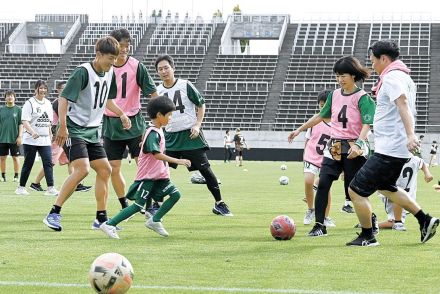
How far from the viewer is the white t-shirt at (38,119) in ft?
57.3

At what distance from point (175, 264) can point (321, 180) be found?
10.1ft

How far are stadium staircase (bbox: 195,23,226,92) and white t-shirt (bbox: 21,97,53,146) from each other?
4183cm

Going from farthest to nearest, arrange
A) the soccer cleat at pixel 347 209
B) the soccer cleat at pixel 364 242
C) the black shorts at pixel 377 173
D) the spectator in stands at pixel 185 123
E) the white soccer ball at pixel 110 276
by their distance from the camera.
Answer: the soccer cleat at pixel 347 209
the spectator in stands at pixel 185 123
the soccer cleat at pixel 364 242
the black shorts at pixel 377 173
the white soccer ball at pixel 110 276

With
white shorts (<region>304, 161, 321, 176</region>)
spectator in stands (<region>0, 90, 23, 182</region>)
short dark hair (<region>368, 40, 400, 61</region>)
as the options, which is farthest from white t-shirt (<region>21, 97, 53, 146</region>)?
short dark hair (<region>368, 40, 400, 61</region>)

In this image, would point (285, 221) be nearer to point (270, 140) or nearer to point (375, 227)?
point (375, 227)

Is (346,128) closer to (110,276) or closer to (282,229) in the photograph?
(282,229)

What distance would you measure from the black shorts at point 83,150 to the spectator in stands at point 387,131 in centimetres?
299

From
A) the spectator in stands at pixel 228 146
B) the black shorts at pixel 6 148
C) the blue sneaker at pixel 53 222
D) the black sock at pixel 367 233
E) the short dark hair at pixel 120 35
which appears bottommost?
the spectator in stands at pixel 228 146

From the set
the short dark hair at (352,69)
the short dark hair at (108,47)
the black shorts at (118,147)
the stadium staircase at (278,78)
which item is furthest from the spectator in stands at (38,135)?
the stadium staircase at (278,78)

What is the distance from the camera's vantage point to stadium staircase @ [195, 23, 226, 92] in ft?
198

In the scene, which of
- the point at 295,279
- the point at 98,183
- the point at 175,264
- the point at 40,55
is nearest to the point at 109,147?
the point at 98,183

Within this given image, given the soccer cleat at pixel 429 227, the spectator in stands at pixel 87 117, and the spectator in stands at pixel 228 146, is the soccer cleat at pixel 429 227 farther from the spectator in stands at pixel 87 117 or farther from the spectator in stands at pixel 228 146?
the spectator in stands at pixel 228 146

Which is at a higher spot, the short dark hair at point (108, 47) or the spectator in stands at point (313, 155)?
the short dark hair at point (108, 47)

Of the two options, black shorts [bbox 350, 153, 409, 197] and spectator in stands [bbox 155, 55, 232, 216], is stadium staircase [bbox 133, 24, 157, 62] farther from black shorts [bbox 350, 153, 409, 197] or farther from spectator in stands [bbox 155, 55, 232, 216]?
black shorts [bbox 350, 153, 409, 197]
